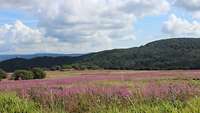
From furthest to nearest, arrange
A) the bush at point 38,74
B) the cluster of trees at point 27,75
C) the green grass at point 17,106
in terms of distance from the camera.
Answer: the bush at point 38,74 → the cluster of trees at point 27,75 → the green grass at point 17,106

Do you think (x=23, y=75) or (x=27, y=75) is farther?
(x=27, y=75)

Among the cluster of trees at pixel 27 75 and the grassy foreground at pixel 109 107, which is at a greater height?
the grassy foreground at pixel 109 107

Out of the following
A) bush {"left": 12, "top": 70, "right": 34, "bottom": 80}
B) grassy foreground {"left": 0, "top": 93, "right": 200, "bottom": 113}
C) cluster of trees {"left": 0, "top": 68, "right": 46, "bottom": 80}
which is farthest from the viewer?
cluster of trees {"left": 0, "top": 68, "right": 46, "bottom": 80}

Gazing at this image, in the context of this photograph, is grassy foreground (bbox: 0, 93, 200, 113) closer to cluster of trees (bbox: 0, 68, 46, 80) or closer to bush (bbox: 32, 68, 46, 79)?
cluster of trees (bbox: 0, 68, 46, 80)

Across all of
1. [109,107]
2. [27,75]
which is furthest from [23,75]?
[109,107]

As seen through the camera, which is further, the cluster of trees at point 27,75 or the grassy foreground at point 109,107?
the cluster of trees at point 27,75

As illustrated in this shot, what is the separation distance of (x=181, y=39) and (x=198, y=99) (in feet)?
549

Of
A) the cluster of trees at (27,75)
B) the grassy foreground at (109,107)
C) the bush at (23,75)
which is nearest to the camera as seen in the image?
the grassy foreground at (109,107)

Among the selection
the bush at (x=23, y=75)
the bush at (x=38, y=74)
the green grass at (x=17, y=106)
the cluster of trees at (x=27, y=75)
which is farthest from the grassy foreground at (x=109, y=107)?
the bush at (x=38, y=74)

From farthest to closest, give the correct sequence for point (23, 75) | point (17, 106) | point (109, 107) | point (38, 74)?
point (38, 74) → point (23, 75) → point (17, 106) → point (109, 107)

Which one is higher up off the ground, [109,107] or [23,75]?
[109,107]

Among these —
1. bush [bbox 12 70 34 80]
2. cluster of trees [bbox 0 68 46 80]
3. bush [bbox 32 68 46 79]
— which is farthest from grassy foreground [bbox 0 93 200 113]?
bush [bbox 32 68 46 79]

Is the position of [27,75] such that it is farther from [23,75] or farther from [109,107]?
[109,107]

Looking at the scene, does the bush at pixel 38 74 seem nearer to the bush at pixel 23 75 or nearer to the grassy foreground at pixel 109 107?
the bush at pixel 23 75
